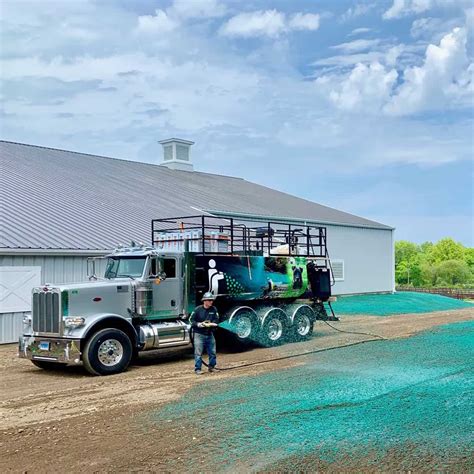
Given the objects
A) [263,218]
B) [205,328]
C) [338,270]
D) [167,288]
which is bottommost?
[205,328]

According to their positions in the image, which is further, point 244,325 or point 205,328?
point 244,325

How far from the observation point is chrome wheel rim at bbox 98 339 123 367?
13.7 meters

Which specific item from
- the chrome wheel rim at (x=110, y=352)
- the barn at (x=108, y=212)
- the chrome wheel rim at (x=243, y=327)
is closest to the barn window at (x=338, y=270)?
the barn at (x=108, y=212)

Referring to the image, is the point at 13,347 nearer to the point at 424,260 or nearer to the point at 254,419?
the point at 254,419

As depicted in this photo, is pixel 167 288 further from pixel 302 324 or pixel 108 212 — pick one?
pixel 108 212

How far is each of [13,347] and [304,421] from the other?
39.1ft

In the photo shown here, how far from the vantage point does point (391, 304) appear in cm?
3145

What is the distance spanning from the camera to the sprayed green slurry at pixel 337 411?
777cm

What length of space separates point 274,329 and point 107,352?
556 cm

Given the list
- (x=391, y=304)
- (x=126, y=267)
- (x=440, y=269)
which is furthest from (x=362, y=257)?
(x=440, y=269)

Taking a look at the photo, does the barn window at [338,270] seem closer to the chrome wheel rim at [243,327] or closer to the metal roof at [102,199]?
the metal roof at [102,199]

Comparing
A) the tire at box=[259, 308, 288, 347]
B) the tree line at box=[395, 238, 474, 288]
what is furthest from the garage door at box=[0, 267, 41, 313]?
the tree line at box=[395, 238, 474, 288]

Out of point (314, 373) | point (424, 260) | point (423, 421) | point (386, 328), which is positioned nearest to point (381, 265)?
point (386, 328)

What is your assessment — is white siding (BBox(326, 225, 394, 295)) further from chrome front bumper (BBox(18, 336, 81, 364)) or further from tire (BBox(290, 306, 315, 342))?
chrome front bumper (BBox(18, 336, 81, 364))
